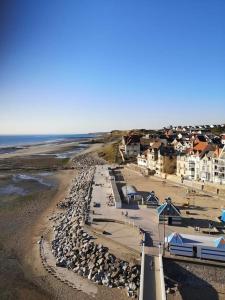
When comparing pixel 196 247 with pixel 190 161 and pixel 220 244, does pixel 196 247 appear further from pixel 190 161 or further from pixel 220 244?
pixel 190 161

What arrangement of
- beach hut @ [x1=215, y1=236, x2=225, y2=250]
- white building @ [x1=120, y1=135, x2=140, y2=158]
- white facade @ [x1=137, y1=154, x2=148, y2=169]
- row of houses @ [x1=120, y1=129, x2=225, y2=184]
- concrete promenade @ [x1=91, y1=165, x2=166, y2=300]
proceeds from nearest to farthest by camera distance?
concrete promenade @ [x1=91, y1=165, x2=166, y2=300] → beach hut @ [x1=215, y1=236, x2=225, y2=250] → row of houses @ [x1=120, y1=129, x2=225, y2=184] → white facade @ [x1=137, y1=154, x2=148, y2=169] → white building @ [x1=120, y1=135, x2=140, y2=158]

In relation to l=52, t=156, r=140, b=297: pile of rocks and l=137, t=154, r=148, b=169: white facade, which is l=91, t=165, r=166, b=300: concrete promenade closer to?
l=52, t=156, r=140, b=297: pile of rocks

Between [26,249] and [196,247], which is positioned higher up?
[196,247]

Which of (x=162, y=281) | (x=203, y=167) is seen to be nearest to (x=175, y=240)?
(x=162, y=281)

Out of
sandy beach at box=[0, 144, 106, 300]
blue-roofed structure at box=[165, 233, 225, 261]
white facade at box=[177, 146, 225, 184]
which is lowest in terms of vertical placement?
sandy beach at box=[0, 144, 106, 300]

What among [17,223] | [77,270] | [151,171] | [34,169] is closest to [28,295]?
[77,270]

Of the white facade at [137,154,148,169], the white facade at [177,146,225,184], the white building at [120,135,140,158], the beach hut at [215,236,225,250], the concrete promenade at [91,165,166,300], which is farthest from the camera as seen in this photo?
the white building at [120,135,140,158]

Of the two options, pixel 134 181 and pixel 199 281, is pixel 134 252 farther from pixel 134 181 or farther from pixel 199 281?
pixel 134 181

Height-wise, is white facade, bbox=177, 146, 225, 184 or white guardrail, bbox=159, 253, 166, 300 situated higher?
white facade, bbox=177, 146, 225, 184

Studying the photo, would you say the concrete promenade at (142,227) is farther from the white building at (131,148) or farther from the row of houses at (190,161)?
the white building at (131,148)

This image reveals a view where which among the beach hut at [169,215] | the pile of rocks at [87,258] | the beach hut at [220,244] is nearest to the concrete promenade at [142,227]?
the beach hut at [169,215]

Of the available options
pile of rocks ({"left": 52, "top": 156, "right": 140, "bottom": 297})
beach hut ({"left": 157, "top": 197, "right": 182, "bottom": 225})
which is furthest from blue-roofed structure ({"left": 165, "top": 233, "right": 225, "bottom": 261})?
beach hut ({"left": 157, "top": 197, "right": 182, "bottom": 225})
